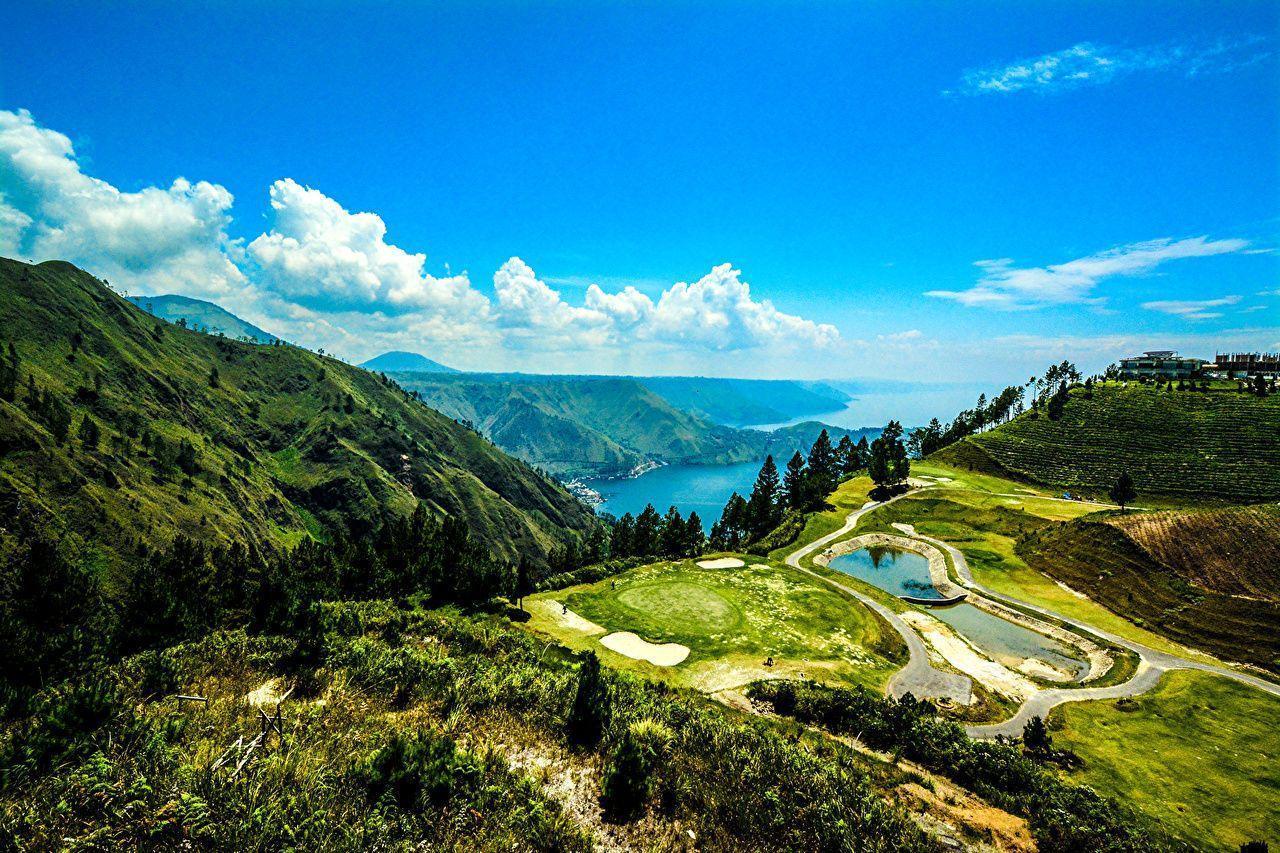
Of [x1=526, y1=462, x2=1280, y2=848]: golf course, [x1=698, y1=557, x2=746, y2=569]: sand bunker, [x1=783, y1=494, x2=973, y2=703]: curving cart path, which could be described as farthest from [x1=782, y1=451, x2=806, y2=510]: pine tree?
[x1=783, y1=494, x2=973, y2=703]: curving cart path

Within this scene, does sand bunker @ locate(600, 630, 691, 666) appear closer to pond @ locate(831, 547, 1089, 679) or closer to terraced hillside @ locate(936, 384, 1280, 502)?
pond @ locate(831, 547, 1089, 679)

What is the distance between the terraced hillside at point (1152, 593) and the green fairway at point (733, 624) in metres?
26.6

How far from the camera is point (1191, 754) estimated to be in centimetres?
3000

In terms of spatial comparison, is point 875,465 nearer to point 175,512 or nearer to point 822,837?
point 822,837

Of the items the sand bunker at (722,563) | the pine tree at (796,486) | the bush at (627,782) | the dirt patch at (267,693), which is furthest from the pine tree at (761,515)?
the dirt patch at (267,693)

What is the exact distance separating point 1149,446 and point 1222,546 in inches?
2730

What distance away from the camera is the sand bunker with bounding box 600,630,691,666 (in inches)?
1529

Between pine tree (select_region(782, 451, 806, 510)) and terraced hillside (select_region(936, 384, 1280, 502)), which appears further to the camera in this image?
pine tree (select_region(782, 451, 806, 510))

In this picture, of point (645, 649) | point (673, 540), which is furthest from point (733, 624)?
point (673, 540)

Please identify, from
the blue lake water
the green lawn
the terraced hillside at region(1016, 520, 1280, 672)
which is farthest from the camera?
the blue lake water

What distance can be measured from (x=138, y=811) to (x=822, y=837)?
1657cm

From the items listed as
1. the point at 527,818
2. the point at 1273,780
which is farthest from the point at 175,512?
the point at 1273,780

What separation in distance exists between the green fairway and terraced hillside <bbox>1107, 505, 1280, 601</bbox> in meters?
32.7

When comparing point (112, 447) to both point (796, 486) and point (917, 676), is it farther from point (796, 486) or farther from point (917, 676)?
point (917, 676)
